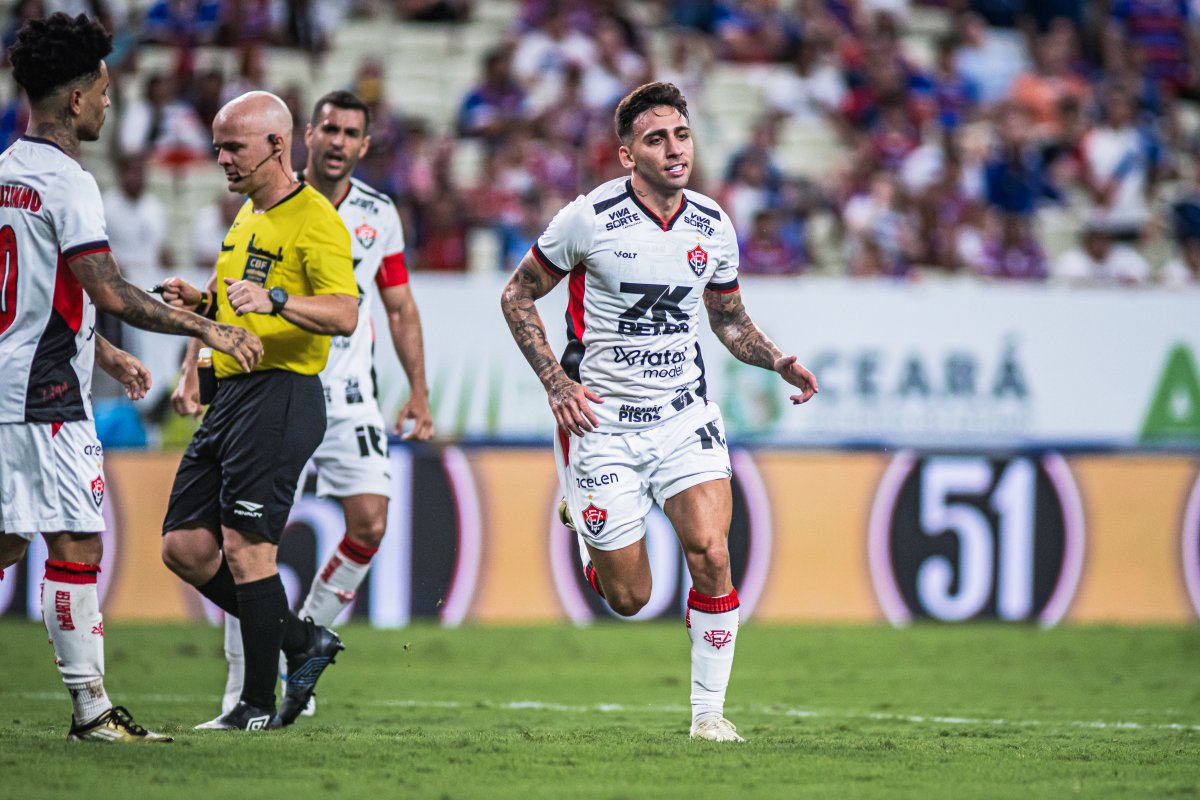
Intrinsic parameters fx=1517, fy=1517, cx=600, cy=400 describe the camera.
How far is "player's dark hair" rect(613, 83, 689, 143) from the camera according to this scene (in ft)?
→ 21.8

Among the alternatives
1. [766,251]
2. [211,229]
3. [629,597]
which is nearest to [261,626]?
[629,597]

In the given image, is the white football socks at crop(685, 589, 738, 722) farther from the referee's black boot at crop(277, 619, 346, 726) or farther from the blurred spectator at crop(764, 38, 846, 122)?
the blurred spectator at crop(764, 38, 846, 122)

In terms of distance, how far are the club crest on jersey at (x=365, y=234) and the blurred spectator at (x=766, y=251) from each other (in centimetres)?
763

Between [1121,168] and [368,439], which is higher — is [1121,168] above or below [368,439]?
above

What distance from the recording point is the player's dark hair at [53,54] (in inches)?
228

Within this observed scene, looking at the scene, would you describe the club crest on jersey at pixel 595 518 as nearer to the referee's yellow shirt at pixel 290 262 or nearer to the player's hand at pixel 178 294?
the referee's yellow shirt at pixel 290 262

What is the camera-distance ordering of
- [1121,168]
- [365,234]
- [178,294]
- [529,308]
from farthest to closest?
[1121,168]
[365,234]
[529,308]
[178,294]

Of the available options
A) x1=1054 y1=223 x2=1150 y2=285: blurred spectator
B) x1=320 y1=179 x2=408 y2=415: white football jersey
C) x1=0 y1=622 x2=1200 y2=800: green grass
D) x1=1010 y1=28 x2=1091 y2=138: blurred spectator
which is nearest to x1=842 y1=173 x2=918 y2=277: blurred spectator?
x1=1054 y1=223 x2=1150 y2=285: blurred spectator

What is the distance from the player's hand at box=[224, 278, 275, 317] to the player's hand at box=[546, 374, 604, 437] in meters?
1.31

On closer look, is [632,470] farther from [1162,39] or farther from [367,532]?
[1162,39]

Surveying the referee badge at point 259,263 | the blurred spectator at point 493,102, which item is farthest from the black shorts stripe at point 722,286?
the blurred spectator at point 493,102

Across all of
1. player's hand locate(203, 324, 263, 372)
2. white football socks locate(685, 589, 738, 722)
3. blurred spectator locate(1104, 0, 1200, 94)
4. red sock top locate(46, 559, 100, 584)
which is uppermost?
blurred spectator locate(1104, 0, 1200, 94)

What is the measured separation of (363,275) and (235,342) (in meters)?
2.22

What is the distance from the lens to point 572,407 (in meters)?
6.49
